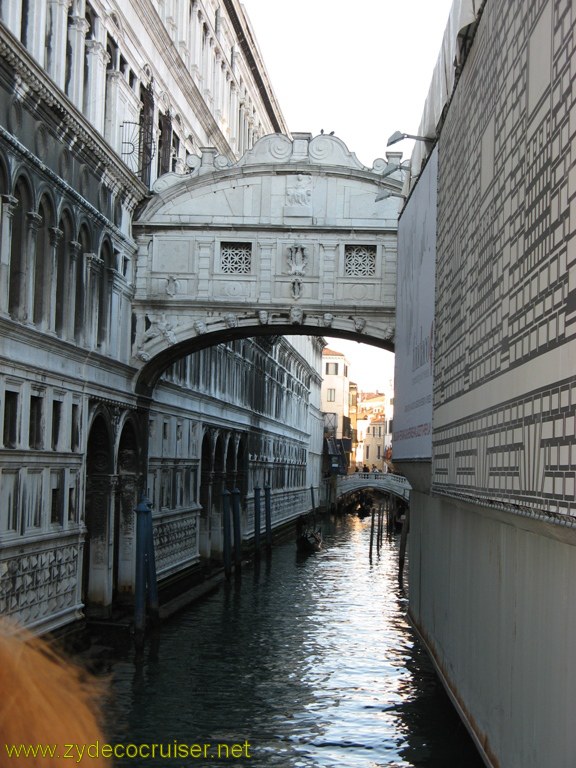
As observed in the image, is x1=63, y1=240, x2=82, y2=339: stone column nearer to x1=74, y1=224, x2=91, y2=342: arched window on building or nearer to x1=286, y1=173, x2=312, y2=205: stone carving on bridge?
x1=74, y1=224, x2=91, y2=342: arched window on building

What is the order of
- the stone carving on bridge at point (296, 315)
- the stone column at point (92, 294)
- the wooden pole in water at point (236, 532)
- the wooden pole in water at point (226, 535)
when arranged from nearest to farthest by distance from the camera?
A: the stone column at point (92, 294) → the stone carving on bridge at point (296, 315) → the wooden pole in water at point (226, 535) → the wooden pole in water at point (236, 532)

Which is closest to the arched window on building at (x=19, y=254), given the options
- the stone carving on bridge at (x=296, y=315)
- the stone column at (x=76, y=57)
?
the stone column at (x=76, y=57)

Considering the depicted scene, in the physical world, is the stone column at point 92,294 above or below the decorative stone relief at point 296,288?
below

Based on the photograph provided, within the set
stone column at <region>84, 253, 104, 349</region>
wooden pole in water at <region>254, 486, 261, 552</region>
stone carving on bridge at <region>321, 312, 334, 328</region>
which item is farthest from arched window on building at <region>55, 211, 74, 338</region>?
wooden pole in water at <region>254, 486, 261, 552</region>

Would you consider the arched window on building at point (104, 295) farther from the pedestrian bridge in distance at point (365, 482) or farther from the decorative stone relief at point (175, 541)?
the pedestrian bridge in distance at point (365, 482)

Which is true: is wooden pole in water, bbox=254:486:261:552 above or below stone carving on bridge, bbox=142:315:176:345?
below

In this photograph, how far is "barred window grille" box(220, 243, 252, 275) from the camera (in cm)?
1917

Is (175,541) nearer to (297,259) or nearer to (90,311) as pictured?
(297,259)

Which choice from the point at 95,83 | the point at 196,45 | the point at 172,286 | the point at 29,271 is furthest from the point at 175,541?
the point at 29,271

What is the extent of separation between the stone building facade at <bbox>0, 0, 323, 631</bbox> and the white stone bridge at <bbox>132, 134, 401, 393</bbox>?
2.49ft

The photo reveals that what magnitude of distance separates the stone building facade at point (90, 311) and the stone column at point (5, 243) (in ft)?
0.10

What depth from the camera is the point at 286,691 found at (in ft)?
45.4

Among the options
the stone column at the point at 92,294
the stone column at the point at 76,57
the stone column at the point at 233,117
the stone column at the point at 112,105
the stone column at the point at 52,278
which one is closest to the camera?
the stone column at the point at 52,278

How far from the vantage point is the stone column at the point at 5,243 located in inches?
501
